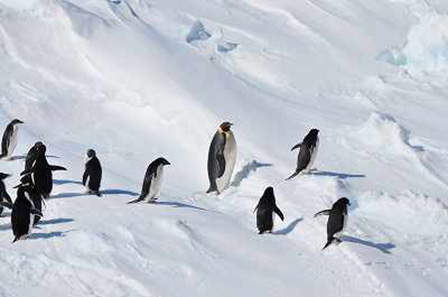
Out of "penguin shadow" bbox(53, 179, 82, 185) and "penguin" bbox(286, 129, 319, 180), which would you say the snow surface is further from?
"penguin" bbox(286, 129, 319, 180)

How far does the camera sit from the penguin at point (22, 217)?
8.03 metres

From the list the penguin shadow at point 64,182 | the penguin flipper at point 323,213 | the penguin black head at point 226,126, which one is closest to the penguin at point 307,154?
the penguin black head at point 226,126

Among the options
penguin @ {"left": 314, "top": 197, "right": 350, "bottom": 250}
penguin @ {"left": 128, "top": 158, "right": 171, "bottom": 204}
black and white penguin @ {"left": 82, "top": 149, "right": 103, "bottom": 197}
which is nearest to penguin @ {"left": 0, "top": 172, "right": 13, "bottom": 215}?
black and white penguin @ {"left": 82, "top": 149, "right": 103, "bottom": 197}

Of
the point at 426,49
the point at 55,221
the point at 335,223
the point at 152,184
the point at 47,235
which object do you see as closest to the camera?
the point at 47,235

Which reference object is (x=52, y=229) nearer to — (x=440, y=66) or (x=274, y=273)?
(x=274, y=273)

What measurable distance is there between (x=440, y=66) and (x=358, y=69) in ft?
6.42

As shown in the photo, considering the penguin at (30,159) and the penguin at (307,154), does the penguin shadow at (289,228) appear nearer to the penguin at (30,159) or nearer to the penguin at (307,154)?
the penguin at (307,154)

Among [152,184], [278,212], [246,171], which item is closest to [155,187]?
[152,184]

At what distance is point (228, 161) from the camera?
10.9 metres

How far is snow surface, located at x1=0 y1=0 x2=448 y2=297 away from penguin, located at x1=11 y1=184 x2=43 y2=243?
14cm

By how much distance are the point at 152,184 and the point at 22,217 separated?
78.5 inches

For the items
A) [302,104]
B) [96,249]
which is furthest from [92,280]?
[302,104]

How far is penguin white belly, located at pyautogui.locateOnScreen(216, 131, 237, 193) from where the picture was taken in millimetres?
10805

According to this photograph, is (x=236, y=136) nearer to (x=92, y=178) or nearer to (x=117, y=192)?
(x=117, y=192)
